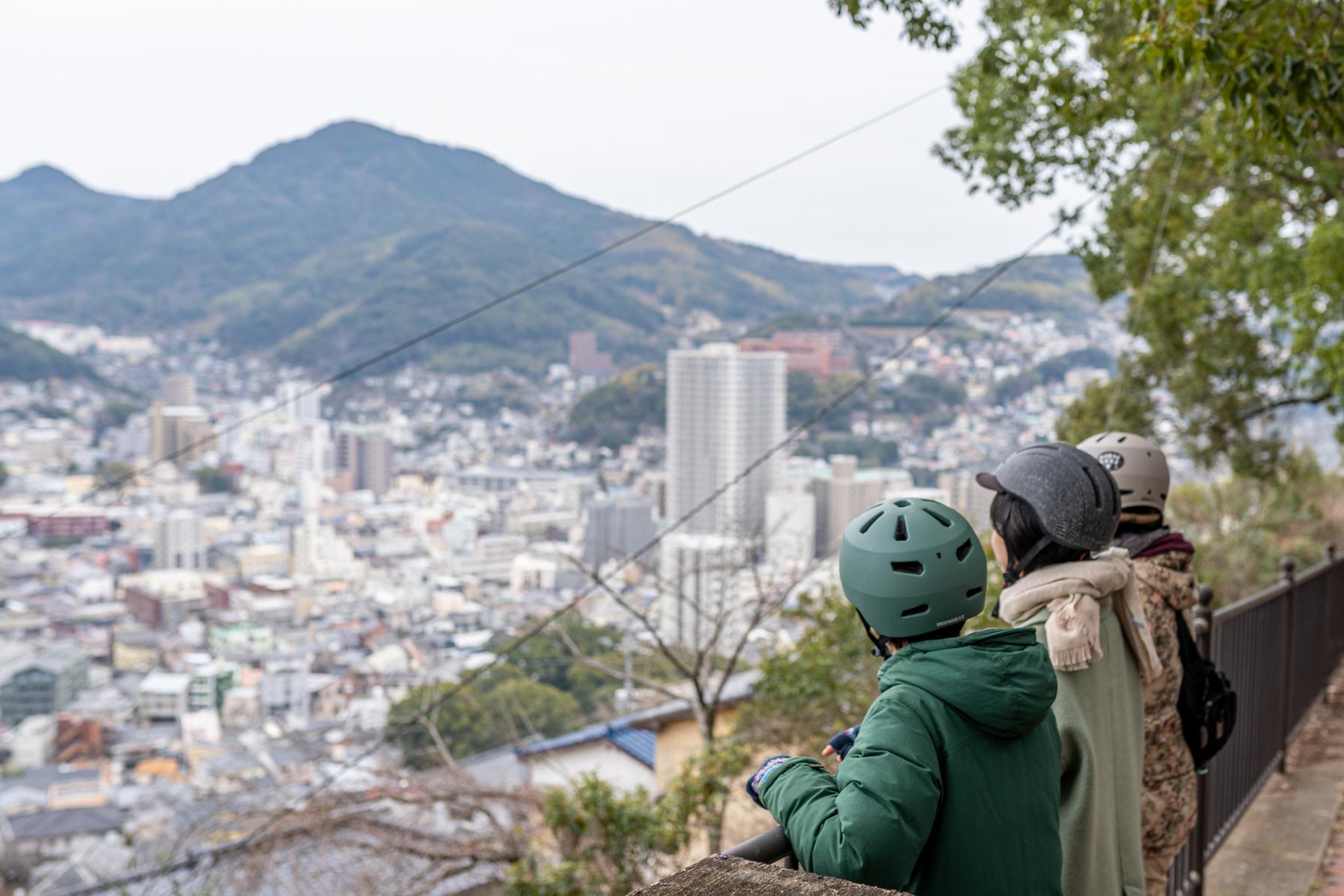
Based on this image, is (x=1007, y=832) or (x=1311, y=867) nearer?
(x=1007, y=832)

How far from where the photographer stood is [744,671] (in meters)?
19.8

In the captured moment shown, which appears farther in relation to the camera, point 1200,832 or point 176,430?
point 176,430

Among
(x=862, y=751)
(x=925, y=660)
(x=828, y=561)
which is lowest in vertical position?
(x=828, y=561)

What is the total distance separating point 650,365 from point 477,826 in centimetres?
4103

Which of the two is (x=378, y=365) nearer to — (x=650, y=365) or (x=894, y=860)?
(x=650, y=365)

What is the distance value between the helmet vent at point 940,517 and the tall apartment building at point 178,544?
1868 inches

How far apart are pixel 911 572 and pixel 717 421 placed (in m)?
28.3

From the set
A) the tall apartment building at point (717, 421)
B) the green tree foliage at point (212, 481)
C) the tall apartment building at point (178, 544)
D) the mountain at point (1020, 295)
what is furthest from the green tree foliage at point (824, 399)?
the green tree foliage at point (212, 481)

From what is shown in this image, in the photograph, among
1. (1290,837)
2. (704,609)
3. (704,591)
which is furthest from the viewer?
(704,591)

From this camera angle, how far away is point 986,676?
1498 millimetres

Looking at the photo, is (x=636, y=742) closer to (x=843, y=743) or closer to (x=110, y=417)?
(x=843, y=743)

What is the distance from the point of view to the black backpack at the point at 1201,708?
8.30ft

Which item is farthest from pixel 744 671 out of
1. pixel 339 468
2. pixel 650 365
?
pixel 339 468

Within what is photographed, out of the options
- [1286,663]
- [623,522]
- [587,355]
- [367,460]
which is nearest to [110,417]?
[367,460]
